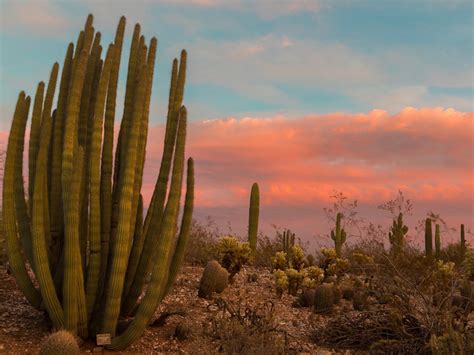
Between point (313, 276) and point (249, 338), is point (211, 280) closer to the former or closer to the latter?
point (313, 276)

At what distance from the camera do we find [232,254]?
9.20 metres

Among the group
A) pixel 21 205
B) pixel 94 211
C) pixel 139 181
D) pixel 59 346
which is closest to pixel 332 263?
pixel 139 181

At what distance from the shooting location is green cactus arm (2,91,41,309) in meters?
6.64

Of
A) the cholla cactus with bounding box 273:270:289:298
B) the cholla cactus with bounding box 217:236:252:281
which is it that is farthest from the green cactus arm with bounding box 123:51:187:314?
the cholla cactus with bounding box 273:270:289:298

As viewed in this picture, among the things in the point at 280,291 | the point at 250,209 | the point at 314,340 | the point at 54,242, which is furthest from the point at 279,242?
the point at 54,242

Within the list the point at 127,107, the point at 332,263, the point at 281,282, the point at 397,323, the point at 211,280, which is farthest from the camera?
the point at 332,263

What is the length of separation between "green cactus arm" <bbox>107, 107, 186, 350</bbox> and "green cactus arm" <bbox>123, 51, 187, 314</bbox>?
297mm

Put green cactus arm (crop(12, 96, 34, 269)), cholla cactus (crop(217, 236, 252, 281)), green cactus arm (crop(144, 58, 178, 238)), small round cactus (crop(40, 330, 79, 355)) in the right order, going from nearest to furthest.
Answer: small round cactus (crop(40, 330, 79, 355)), green cactus arm (crop(144, 58, 178, 238)), green cactus arm (crop(12, 96, 34, 269)), cholla cactus (crop(217, 236, 252, 281))

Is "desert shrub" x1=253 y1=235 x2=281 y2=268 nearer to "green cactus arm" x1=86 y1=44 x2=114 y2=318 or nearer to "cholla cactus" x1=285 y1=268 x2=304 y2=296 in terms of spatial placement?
"cholla cactus" x1=285 y1=268 x2=304 y2=296

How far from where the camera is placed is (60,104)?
7.02 metres

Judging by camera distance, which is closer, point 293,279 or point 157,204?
point 157,204

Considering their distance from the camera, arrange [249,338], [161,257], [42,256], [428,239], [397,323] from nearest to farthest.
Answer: [249,338]
[161,257]
[42,256]
[397,323]
[428,239]

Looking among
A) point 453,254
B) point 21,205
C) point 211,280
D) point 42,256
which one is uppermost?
point 21,205

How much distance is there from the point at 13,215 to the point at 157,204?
1761 millimetres
